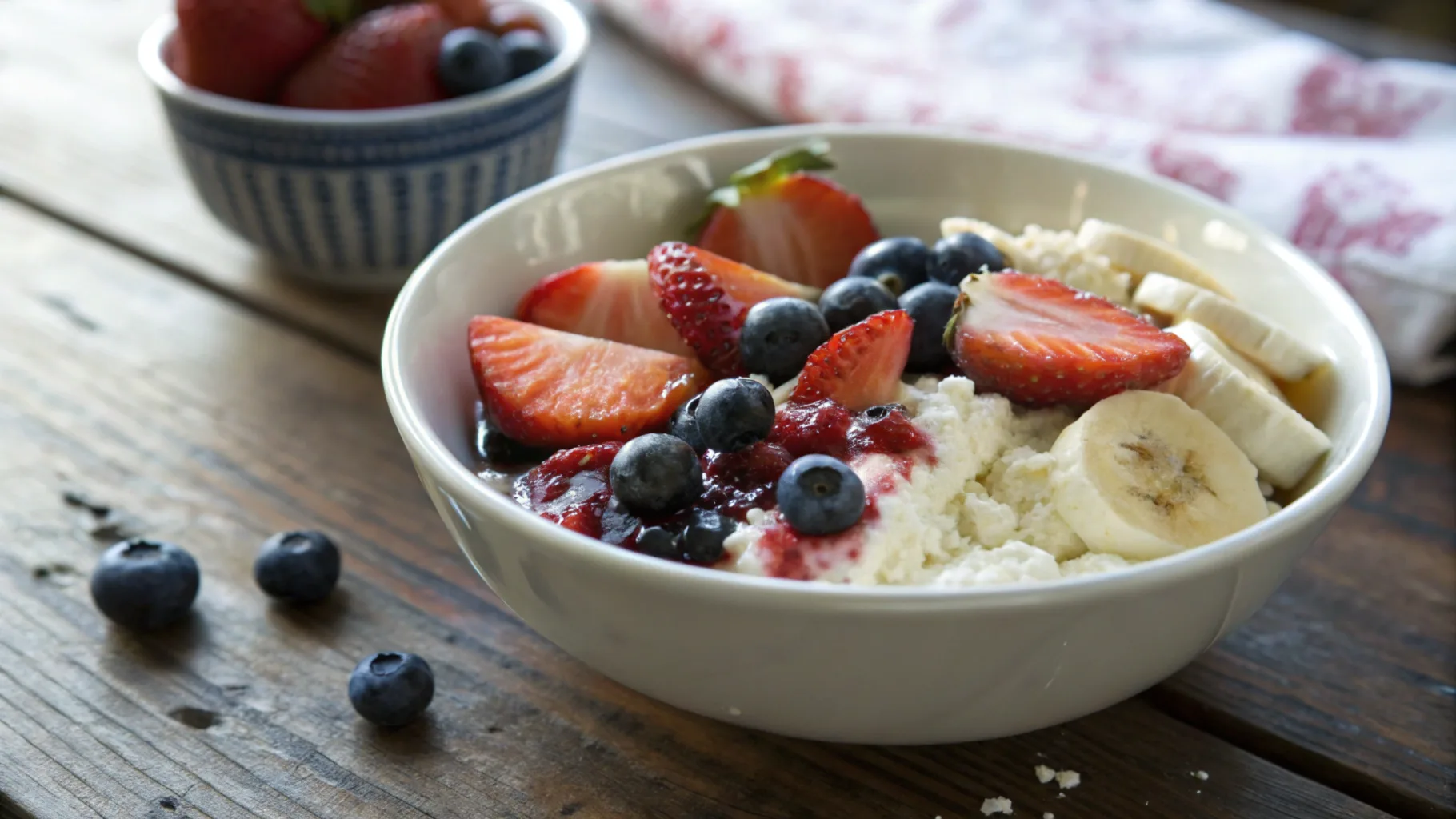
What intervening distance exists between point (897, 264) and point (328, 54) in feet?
2.79

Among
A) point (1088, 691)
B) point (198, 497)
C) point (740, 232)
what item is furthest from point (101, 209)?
point (1088, 691)

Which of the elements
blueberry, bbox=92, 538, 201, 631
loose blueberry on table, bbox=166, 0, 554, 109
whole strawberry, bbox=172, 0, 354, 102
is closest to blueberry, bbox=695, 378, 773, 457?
blueberry, bbox=92, 538, 201, 631

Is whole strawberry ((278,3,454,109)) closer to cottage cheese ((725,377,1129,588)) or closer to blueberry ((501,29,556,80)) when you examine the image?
blueberry ((501,29,556,80))

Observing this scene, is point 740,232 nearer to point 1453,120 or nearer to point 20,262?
point 20,262

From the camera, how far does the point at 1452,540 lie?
1.33 metres

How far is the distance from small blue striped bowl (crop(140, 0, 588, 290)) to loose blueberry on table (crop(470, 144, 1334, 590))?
1.21 ft

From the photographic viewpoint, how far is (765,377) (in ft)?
3.76

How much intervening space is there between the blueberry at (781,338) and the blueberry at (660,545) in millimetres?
241

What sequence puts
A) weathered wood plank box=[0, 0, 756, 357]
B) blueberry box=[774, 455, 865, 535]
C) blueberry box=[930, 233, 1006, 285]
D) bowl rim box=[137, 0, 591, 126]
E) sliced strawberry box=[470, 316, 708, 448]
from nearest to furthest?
blueberry box=[774, 455, 865, 535] < sliced strawberry box=[470, 316, 708, 448] < blueberry box=[930, 233, 1006, 285] < bowl rim box=[137, 0, 591, 126] < weathered wood plank box=[0, 0, 756, 357]

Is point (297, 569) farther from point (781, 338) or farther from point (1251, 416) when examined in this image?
point (1251, 416)

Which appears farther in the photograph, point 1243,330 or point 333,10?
point 333,10

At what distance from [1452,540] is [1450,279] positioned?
39 cm

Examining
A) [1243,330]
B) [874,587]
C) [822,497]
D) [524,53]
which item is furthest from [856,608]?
[524,53]

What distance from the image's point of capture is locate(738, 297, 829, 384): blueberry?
113cm
